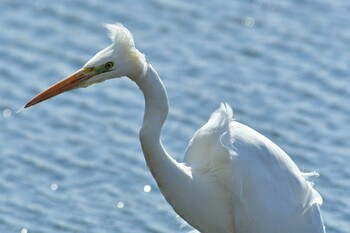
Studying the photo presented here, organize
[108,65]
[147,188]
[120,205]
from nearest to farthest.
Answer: [108,65] < [120,205] < [147,188]

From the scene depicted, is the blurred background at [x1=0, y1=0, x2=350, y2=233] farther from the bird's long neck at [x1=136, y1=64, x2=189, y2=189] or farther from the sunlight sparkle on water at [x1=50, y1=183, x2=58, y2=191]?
the bird's long neck at [x1=136, y1=64, x2=189, y2=189]

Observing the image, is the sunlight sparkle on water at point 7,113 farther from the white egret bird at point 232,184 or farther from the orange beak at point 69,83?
the orange beak at point 69,83

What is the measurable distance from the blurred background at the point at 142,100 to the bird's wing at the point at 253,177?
4.90ft

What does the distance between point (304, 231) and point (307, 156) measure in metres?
2.95

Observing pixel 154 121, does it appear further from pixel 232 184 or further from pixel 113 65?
pixel 232 184

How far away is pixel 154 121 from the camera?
8.13 metres

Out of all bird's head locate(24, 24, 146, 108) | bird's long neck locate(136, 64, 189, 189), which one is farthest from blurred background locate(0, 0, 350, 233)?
bird's head locate(24, 24, 146, 108)

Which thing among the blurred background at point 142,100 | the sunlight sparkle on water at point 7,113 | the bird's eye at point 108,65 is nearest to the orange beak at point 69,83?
the bird's eye at point 108,65

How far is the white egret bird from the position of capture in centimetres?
838

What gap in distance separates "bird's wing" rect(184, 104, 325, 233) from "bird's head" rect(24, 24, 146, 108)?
79cm

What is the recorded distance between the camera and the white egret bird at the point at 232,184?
8.38m

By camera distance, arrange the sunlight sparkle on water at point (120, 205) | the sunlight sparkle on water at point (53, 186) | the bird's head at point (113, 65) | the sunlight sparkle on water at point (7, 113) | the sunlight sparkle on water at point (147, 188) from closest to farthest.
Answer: the bird's head at point (113, 65) → the sunlight sparkle on water at point (120, 205) → the sunlight sparkle on water at point (53, 186) → the sunlight sparkle on water at point (147, 188) → the sunlight sparkle on water at point (7, 113)

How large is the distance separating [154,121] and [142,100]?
4.06 m

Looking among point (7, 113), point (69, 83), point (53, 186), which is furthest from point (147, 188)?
point (69, 83)
